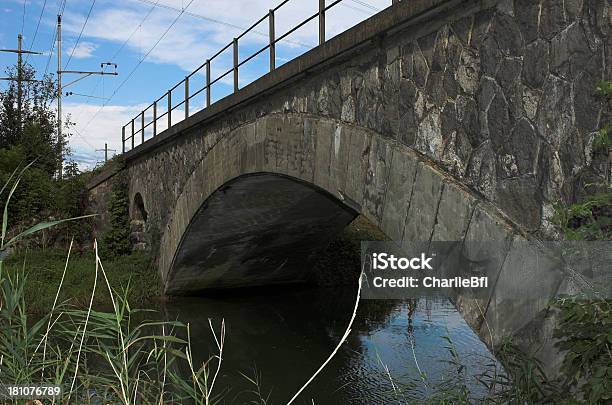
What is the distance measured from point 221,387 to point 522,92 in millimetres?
4553

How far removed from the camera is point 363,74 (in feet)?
17.5

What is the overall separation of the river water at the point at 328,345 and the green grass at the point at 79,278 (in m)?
0.91

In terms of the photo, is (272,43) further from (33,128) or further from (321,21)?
(33,128)

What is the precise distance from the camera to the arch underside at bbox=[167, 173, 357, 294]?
9.80 m

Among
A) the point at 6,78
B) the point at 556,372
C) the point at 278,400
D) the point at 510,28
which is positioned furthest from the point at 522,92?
the point at 6,78

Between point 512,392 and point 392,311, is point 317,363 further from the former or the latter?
point 512,392

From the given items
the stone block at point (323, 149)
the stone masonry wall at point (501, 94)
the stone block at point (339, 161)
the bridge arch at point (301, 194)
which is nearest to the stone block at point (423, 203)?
the bridge arch at point (301, 194)

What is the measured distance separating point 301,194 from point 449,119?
5713mm

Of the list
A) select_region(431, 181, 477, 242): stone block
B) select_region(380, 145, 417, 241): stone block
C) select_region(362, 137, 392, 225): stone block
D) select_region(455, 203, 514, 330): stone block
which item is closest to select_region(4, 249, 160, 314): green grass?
select_region(362, 137, 392, 225): stone block

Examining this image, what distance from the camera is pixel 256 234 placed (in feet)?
38.7

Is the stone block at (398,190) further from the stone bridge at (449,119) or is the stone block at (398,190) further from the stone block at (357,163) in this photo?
the stone block at (357,163)

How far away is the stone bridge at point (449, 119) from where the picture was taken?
3.31 m

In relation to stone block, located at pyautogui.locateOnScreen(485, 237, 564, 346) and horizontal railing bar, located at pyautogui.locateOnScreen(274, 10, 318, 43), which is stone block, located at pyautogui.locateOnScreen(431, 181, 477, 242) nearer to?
stone block, located at pyautogui.locateOnScreen(485, 237, 564, 346)

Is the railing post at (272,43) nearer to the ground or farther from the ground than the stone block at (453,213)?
farther from the ground
